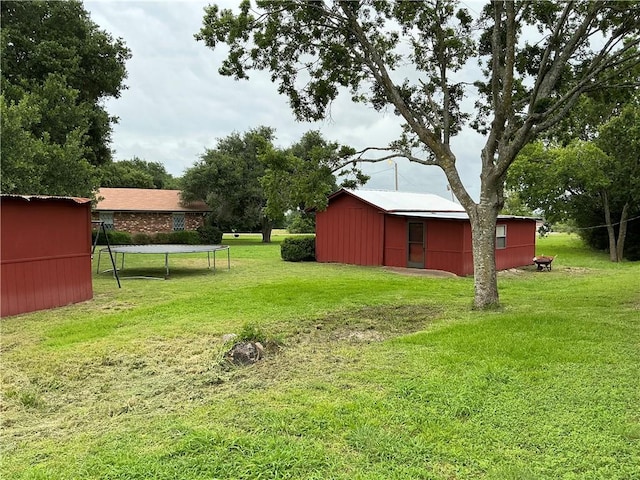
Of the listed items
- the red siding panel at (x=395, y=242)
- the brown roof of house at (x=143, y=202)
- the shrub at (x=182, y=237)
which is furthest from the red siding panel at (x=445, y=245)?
the brown roof of house at (x=143, y=202)

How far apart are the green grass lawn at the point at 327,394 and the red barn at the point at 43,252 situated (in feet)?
2.28

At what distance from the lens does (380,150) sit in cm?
966

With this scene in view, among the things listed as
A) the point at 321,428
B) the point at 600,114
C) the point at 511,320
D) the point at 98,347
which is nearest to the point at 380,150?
the point at 511,320

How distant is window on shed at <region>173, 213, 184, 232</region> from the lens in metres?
32.3

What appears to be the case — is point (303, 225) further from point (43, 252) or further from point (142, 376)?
point (142, 376)

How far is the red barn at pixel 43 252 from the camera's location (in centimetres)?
841

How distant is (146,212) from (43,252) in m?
23.4

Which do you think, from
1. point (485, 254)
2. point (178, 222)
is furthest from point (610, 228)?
point (178, 222)

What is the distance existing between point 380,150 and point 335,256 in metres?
10.4

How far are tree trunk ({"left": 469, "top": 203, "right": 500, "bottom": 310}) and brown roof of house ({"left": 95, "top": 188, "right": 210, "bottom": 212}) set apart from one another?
25.6 metres

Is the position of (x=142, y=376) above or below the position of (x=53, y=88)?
below

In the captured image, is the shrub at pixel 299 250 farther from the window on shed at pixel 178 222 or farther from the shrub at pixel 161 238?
the window on shed at pixel 178 222

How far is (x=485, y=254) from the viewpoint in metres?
8.51

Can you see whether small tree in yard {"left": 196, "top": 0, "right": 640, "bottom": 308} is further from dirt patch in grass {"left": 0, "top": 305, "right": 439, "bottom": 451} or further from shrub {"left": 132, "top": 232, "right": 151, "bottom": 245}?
shrub {"left": 132, "top": 232, "right": 151, "bottom": 245}
